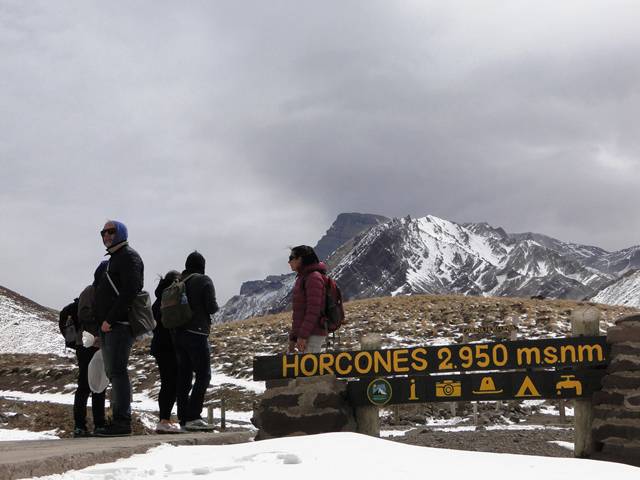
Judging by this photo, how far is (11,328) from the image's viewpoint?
50.7 metres

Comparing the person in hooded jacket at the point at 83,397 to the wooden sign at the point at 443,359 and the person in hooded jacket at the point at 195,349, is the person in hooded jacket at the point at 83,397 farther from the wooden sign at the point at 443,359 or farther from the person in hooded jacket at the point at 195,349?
the wooden sign at the point at 443,359

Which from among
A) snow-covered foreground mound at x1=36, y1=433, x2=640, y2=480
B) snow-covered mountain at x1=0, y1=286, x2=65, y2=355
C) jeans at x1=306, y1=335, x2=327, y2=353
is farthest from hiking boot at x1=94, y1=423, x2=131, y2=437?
snow-covered mountain at x1=0, y1=286, x2=65, y2=355

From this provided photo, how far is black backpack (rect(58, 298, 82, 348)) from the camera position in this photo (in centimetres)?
867

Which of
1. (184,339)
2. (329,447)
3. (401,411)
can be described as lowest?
(401,411)

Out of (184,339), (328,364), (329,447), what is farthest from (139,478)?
(328,364)

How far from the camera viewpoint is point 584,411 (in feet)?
26.3

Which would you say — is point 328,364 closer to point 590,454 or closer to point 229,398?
point 590,454

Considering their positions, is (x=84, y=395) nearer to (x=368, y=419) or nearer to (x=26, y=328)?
(x=368, y=419)

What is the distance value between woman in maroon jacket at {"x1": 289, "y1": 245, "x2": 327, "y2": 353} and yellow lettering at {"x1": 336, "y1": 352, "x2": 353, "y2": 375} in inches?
11.2

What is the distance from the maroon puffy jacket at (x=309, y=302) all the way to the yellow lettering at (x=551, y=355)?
8.20 ft

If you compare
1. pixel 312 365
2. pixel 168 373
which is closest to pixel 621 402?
pixel 312 365

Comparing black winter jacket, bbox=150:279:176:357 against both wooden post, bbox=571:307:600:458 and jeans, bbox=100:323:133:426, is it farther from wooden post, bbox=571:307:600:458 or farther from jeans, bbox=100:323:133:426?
wooden post, bbox=571:307:600:458

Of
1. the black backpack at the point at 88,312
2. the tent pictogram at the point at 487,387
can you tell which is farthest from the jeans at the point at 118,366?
the tent pictogram at the point at 487,387

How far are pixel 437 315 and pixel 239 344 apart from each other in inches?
345
